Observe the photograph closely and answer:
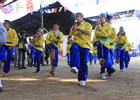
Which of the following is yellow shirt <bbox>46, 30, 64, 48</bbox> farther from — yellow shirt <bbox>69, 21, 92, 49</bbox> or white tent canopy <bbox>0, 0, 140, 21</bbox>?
white tent canopy <bbox>0, 0, 140, 21</bbox>

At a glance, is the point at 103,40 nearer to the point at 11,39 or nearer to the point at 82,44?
the point at 82,44

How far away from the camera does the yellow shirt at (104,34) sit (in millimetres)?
7055

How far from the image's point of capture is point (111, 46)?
25.0 feet

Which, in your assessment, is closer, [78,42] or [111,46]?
[78,42]

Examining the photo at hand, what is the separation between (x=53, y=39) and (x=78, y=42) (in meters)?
2.54

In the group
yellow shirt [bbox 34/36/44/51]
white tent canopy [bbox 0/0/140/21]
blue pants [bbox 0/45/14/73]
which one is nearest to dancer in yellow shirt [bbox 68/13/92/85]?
blue pants [bbox 0/45/14/73]

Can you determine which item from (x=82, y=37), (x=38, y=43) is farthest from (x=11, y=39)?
(x=82, y=37)

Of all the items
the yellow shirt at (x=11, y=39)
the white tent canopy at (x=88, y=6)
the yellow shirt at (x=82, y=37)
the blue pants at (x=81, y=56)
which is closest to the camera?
the blue pants at (x=81, y=56)

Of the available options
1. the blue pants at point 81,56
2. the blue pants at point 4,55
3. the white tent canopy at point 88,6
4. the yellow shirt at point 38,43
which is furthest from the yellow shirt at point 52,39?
the white tent canopy at point 88,6

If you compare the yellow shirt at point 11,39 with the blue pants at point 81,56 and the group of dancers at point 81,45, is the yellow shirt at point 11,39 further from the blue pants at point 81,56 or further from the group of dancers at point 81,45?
the blue pants at point 81,56

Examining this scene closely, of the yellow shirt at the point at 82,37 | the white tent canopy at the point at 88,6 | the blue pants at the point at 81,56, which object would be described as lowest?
the blue pants at the point at 81,56

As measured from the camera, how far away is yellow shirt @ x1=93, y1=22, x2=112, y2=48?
7.05 m

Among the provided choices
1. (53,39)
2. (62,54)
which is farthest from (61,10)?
(62,54)

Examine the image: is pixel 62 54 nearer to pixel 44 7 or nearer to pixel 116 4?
pixel 116 4
